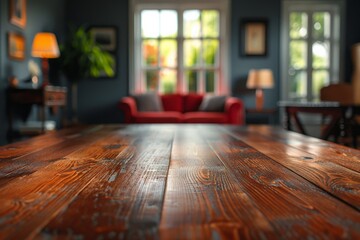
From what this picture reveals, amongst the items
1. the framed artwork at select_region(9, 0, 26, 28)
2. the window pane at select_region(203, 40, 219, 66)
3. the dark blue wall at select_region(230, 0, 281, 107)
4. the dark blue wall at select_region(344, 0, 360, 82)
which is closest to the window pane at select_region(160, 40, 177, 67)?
the window pane at select_region(203, 40, 219, 66)

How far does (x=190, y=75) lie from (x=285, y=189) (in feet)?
21.0

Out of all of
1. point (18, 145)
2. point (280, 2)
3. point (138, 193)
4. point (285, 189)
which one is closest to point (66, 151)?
point (18, 145)

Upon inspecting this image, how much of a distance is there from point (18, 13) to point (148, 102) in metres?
2.32

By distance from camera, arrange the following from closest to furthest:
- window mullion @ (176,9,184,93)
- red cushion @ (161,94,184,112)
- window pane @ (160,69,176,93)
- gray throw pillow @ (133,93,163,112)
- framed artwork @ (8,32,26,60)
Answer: framed artwork @ (8,32,26,60) < gray throw pillow @ (133,93,163,112) < red cushion @ (161,94,184,112) < window mullion @ (176,9,184,93) < window pane @ (160,69,176,93)

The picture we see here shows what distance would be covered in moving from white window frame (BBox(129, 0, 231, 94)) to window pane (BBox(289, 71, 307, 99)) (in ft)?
3.65

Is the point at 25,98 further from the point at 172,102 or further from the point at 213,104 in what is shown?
the point at 213,104

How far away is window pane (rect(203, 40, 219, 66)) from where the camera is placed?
706cm

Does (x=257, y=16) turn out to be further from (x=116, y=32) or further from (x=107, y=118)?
(x=107, y=118)

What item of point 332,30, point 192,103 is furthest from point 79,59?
point 332,30

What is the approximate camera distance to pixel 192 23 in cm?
703

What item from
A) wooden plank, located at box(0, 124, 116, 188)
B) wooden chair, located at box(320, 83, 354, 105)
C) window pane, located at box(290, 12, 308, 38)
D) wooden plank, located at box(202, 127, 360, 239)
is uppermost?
window pane, located at box(290, 12, 308, 38)

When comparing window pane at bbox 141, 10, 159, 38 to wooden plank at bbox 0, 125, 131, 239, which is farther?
window pane at bbox 141, 10, 159, 38

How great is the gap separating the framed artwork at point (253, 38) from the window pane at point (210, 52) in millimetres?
453

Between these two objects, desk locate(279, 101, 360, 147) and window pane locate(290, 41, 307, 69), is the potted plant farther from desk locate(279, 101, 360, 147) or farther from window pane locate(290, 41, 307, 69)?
desk locate(279, 101, 360, 147)
